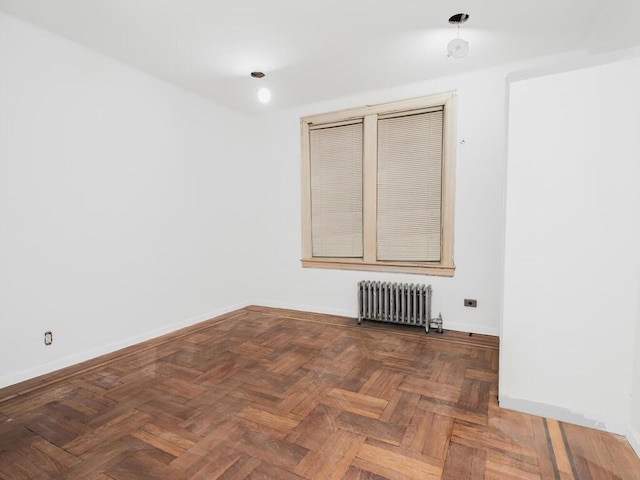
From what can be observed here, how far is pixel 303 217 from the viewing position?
458cm

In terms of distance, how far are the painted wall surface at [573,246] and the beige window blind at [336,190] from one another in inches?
89.5

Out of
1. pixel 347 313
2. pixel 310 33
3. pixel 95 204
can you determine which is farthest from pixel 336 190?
pixel 95 204

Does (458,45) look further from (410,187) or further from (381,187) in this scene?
(381,187)

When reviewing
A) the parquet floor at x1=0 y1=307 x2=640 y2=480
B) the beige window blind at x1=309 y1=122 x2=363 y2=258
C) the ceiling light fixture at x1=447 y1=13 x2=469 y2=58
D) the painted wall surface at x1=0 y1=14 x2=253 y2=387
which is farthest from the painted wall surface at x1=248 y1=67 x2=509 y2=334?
the painted wall surface at x1=0 y1=14 x2=253 y2=387

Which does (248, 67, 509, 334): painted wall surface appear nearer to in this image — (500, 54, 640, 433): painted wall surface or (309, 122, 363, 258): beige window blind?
(309, 122, 363, 258): beige window blind

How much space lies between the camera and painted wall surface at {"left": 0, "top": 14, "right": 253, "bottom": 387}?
8.34 feet

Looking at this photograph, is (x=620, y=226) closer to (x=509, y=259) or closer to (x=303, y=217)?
(x=509, y=259)

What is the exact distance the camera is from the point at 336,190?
4359mm

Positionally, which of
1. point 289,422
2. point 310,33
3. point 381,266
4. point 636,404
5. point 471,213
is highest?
point 310,33

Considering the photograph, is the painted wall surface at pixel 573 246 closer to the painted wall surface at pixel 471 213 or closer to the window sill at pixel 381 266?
the painted wall surface at pixel 471 213

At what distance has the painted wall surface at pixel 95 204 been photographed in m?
2.54

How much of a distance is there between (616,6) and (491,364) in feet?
9.07

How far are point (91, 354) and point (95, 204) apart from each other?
1.36m

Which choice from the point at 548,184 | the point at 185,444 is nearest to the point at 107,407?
the point at 185,444
